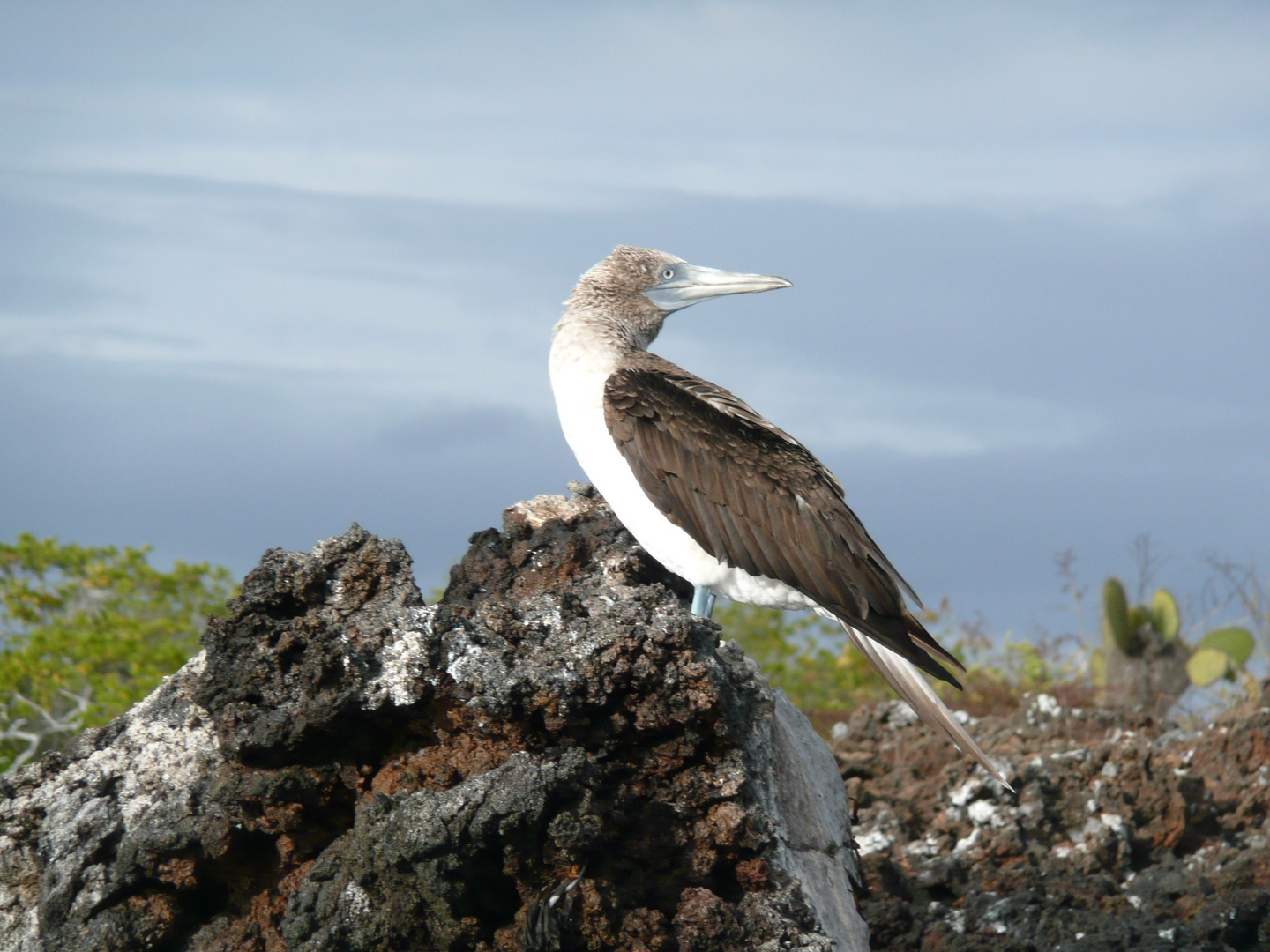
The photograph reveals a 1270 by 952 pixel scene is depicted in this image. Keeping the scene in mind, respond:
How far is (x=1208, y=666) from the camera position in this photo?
1397 centimetres

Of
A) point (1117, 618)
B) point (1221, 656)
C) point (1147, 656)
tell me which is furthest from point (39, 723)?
point (1221, 656)

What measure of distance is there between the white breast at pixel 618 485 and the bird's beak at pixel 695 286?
0.89 meters

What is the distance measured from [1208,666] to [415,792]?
12.7 meters

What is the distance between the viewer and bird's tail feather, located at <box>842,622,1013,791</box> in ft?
16.0

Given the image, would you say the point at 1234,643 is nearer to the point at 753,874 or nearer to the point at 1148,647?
the point at 1148,647

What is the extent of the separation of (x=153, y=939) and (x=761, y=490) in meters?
2.90

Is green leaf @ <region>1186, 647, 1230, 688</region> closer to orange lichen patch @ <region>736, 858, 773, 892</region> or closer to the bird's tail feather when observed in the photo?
the bird's tail feather

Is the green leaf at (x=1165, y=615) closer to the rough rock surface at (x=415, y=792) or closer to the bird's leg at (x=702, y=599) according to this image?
the bird's leg at (x=702, y=599)

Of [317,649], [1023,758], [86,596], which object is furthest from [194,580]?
[317,649]

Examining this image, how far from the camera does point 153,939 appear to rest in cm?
402

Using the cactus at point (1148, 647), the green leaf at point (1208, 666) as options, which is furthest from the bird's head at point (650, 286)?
the green leaf at point (1208, 666)

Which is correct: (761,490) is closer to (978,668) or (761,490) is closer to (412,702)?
(412,702)

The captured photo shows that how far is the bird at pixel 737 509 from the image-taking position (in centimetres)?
509

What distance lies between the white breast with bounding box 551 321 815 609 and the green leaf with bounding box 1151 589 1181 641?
1064 centimetres
